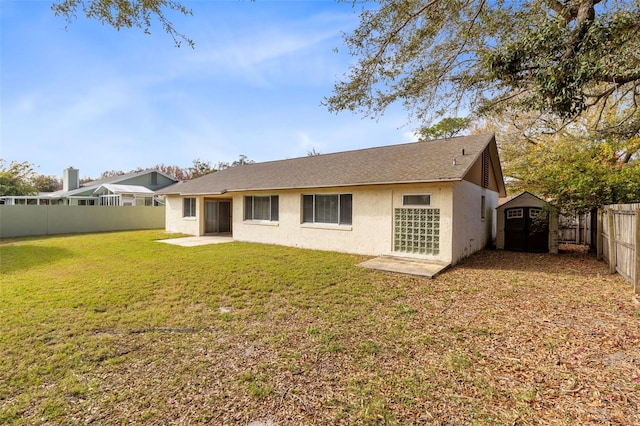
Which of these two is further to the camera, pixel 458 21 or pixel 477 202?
pixel 477 202

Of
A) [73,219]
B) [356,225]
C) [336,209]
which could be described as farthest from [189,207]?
[356,225]

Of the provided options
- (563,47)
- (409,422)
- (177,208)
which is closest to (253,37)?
(563,47)

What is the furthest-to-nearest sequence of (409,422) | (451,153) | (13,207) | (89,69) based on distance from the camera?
(13,207) < (451,153) < (89,69) < (409,422)

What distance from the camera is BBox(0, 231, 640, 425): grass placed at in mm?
2639

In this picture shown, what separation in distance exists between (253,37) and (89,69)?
428 cm

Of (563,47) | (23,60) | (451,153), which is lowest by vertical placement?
(451,153)

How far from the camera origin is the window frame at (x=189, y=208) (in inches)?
687

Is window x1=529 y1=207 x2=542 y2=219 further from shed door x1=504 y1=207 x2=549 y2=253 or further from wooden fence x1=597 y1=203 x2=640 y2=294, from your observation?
wooden fence x1=597 y1=203 x2=640 y2=294

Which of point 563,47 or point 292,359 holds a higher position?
point 563,47

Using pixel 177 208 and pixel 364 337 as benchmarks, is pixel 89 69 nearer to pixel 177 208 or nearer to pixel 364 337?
pixel 364 337

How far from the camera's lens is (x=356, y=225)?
34.9 ft

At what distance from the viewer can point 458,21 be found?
6.98 metres

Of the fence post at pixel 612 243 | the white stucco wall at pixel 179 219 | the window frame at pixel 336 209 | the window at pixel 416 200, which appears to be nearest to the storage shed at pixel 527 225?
the fence post at pixel 612 243

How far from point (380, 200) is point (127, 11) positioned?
26.1 feet
